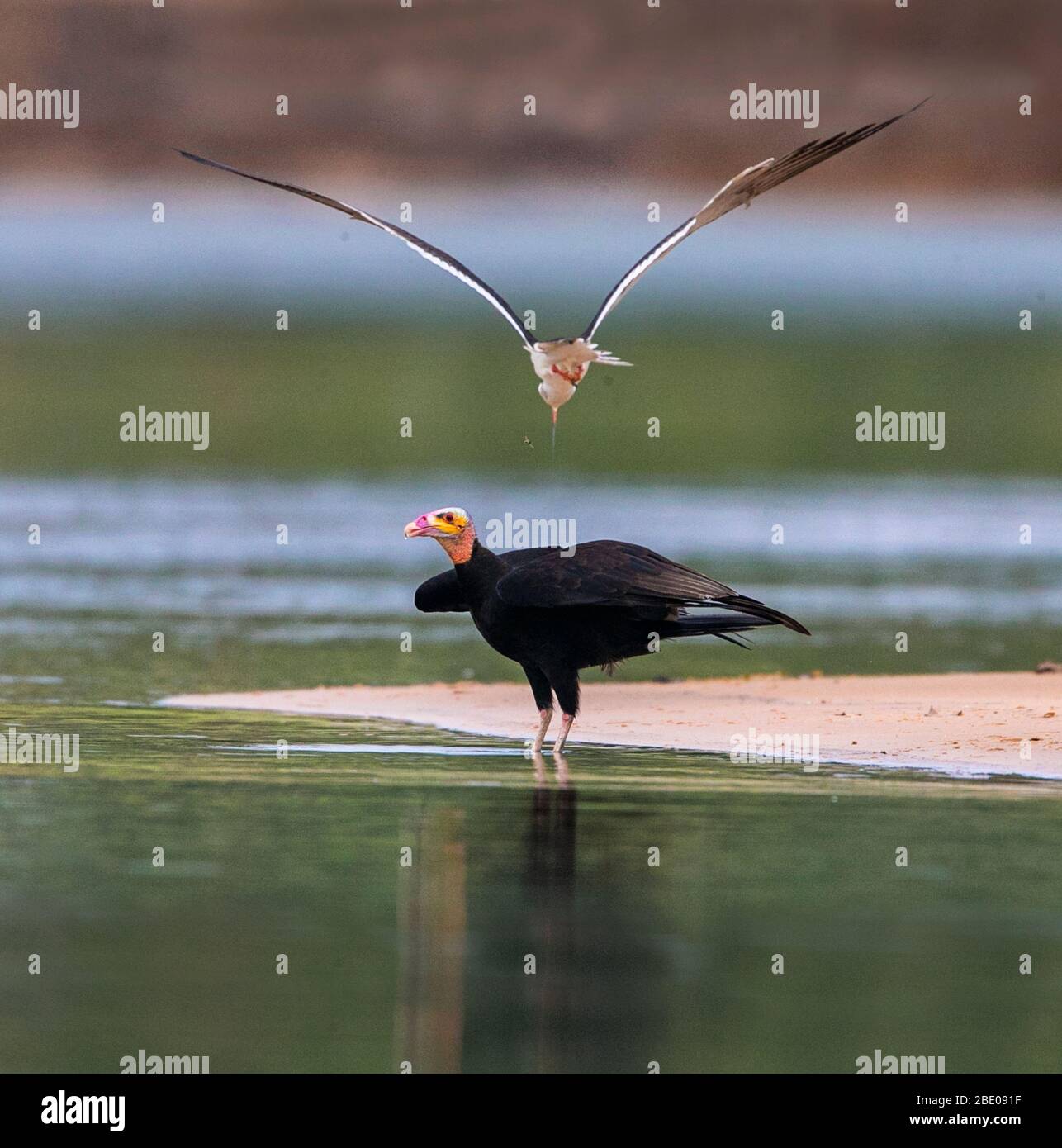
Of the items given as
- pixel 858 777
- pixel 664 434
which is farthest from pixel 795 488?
pixel 858 777

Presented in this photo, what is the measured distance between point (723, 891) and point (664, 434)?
3224 centimetres

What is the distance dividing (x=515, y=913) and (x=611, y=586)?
3.84 m

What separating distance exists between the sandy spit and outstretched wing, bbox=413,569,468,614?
815mm

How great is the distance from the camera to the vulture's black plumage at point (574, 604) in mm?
15070

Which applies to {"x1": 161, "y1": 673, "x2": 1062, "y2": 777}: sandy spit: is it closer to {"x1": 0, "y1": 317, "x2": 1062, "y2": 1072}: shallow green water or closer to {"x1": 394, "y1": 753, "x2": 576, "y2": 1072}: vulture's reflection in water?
{"x1": 0, "y1": 317, "x2": 1062, "y2": 1072}: shallow green water

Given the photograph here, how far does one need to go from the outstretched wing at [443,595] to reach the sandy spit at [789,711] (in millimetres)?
815

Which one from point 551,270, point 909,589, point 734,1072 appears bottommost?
point 734,1072

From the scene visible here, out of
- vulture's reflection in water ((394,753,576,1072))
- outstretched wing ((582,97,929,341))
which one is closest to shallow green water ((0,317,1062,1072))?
vulture's reflection in water ((394,753,576,1072))

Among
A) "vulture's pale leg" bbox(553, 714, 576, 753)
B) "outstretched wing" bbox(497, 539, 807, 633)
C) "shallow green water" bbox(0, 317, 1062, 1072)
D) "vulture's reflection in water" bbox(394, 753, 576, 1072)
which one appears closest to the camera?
"vulture's reflection in water" bbox(394, 753, 576, 1072)

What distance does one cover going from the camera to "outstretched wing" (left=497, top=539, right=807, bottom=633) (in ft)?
49.3

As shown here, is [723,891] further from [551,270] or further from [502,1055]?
[551,270]

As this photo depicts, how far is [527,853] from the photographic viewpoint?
12.7 m

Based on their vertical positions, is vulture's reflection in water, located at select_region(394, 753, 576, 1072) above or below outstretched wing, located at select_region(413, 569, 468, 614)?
below

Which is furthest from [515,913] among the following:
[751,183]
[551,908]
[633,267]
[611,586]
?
[751,183]
